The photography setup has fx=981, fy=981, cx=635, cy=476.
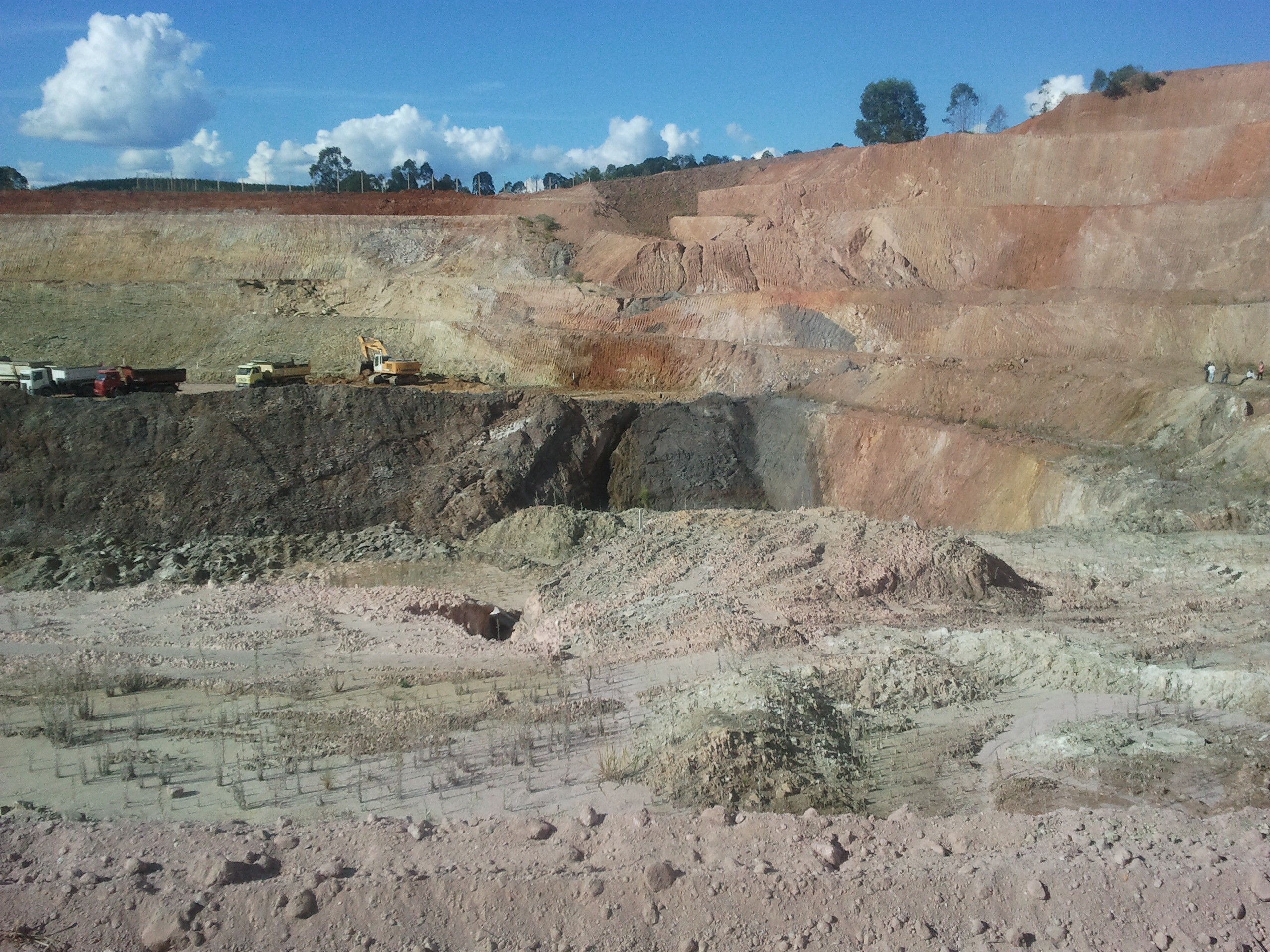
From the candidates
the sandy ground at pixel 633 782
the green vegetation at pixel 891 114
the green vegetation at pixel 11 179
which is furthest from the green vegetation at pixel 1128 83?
the green vegetation at pixel 11 179

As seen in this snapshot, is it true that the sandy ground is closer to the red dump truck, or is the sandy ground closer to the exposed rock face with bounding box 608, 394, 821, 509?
the exposed rock face with bounding box 608, 394, 821, 509

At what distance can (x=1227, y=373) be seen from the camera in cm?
2395

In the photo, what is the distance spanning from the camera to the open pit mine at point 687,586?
612 cm

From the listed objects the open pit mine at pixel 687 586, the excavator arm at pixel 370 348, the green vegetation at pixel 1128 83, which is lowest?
the open pit mine at pixel 687 586

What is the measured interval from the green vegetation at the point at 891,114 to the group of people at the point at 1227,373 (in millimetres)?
55323

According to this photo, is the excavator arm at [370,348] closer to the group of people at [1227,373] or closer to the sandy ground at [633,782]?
the sandy ground at [633,782]

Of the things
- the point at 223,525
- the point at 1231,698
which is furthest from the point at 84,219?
the point at 1231,698

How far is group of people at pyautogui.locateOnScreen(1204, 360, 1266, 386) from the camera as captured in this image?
23.6m

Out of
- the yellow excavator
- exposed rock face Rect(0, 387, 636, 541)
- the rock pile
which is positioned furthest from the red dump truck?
the rock pile

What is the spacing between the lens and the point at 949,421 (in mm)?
23781

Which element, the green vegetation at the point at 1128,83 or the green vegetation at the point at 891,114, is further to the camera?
the green vegetation at the point at 891,114

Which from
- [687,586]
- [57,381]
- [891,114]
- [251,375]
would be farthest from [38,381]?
[891,114]

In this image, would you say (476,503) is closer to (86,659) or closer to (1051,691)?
(86,659)

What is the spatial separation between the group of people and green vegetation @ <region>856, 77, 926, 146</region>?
2178 inches
